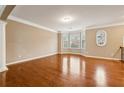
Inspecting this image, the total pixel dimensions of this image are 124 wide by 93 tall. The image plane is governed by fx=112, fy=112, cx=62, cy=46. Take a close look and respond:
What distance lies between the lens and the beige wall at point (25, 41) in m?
4.95

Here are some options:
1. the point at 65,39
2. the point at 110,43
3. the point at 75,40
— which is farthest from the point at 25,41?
the point at 65,39

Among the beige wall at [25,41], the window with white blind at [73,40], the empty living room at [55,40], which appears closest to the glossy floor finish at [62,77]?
the empty living room at [55,40]

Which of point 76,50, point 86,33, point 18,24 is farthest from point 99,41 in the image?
point 18,24

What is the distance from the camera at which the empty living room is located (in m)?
4.03

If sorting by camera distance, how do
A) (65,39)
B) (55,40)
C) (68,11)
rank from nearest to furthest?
(68,11) → (55,40) → (65,39)

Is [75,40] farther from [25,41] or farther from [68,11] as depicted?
[68,11]

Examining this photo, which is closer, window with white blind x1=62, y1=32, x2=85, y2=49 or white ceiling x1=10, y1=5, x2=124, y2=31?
white ceiling x1=10, y1=5, x2=124, y2=31

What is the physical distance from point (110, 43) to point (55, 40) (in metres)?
4.99

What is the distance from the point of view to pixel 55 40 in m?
10.4

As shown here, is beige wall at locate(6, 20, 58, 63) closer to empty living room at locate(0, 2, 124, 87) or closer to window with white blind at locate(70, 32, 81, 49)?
empty living room at locate(0, 2, 124, 87)

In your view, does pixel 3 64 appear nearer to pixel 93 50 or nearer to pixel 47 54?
pixel 47 54

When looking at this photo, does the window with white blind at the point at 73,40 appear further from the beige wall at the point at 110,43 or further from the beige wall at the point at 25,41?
the beige wall at the point at 25,41

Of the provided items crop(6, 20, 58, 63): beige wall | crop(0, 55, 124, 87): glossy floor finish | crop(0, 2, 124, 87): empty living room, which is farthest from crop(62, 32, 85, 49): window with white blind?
crop(0, 55, 124, 87): glossy floor finish
